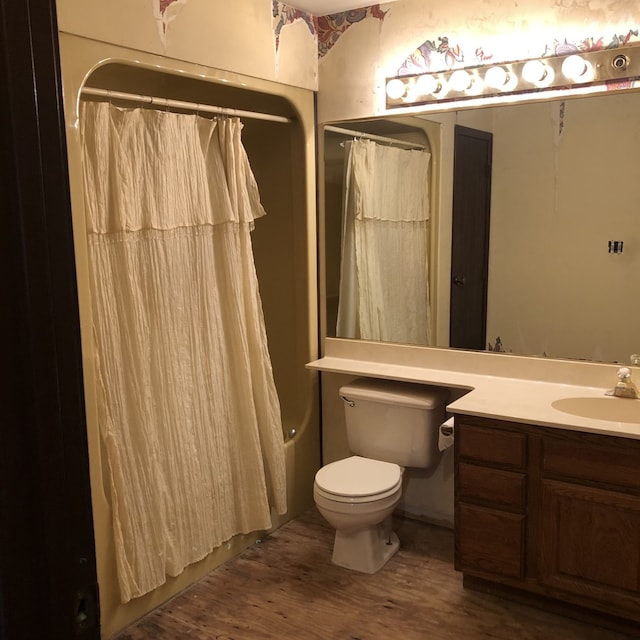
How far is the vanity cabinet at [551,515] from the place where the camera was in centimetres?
231

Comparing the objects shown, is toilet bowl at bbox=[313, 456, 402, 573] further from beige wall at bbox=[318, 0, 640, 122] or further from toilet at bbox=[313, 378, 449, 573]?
beige wall at bbox=[318, 0, 640, 122]

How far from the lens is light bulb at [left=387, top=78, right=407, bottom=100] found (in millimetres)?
3056

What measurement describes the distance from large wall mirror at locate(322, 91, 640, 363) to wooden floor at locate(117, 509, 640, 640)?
1.04 meters

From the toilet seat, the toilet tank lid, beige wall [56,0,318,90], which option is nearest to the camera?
beige wall [56,0,318,90]

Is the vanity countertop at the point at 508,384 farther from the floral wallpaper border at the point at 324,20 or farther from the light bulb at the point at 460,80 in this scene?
the floral wallpaper border at the point at 324,20

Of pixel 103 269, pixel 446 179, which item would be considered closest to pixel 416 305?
pixel 446 179

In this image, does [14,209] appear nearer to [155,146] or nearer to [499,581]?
[155,146]

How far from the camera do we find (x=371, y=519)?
2.80 metres

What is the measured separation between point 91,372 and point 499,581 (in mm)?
1726

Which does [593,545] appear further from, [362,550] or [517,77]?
[517,77]

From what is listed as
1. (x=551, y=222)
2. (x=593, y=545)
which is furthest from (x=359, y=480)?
(x=551, y=222)

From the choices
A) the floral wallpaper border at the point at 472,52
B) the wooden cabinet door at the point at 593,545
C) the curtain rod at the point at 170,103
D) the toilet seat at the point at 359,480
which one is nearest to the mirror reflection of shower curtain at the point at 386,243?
the floral wallpaper border at the point at 472,52

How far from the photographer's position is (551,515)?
2438mm

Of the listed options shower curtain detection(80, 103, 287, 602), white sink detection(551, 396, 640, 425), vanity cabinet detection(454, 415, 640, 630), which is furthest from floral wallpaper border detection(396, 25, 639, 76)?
vanity cabinet detection(454, 415, 640, 630)
